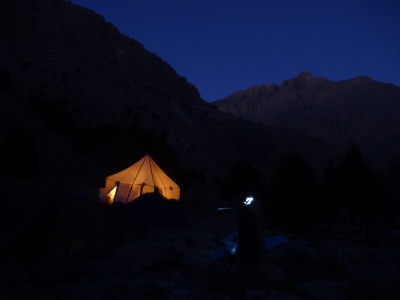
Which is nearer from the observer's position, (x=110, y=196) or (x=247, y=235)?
(x=247, y=235)

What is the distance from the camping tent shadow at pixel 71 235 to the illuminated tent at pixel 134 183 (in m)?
7.74

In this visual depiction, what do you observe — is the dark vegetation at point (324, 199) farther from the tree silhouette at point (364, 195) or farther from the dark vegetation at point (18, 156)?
the dark vegetation at point (18, 156)

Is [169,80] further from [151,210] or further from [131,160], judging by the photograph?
[151,210]

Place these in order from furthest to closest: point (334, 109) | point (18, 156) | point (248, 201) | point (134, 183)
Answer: point (334, 109) < point (18, 156) < point (134, 183) < point (248, 201)

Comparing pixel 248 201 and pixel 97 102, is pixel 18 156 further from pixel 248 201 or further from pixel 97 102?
pixel 97 102

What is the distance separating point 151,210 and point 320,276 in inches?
362

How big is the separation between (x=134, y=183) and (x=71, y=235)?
8864mm

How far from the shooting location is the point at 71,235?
974 centimetres

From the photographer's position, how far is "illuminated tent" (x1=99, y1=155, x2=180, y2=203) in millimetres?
18469

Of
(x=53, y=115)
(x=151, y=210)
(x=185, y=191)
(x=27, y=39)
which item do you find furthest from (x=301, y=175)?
(x=27, y=39)

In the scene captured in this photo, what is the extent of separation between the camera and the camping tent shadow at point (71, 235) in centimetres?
967

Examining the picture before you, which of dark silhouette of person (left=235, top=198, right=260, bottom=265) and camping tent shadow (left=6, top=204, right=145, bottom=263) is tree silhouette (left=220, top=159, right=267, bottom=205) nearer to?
camping tent shadow (left=6, top=204, right=145, bottom=263)

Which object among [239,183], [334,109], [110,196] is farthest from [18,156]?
[334,109]

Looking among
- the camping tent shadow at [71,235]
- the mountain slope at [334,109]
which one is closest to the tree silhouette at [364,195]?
the camping tent shadow at [71,235]
